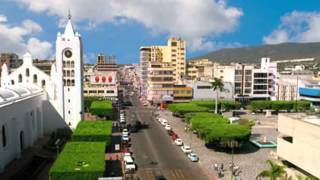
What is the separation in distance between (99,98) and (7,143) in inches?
3074

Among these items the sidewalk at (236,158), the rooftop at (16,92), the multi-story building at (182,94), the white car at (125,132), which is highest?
the rooftop at (16,92)

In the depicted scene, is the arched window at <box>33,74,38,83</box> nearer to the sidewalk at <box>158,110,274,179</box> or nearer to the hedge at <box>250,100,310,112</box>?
the sidewalk at <box>158,110,274,179</box>

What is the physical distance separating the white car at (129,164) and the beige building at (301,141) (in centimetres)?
2222

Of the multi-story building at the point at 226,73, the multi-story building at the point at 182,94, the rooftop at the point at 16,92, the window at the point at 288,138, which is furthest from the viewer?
the multi-story building at the point at 226,73

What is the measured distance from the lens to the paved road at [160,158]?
5575 centimetres

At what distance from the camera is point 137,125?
97.1 m

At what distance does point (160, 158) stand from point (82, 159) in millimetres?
20891

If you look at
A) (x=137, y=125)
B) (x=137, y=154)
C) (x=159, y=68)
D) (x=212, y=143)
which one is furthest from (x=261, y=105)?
(x=137, y=154)

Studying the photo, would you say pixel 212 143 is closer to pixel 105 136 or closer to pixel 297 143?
pixel 105 136

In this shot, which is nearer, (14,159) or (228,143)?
(14,159)

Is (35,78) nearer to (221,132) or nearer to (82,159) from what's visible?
(82,159)

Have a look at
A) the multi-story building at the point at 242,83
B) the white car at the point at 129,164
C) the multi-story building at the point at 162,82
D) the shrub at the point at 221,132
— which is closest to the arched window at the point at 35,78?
the white car at the point at 129,164

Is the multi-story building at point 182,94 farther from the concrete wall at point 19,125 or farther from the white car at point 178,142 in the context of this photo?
the concrete wall at point 19,125

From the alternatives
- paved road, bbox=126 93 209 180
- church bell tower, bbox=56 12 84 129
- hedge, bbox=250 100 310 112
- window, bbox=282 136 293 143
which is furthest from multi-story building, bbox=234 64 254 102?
window, bbox=282 136 293 143
